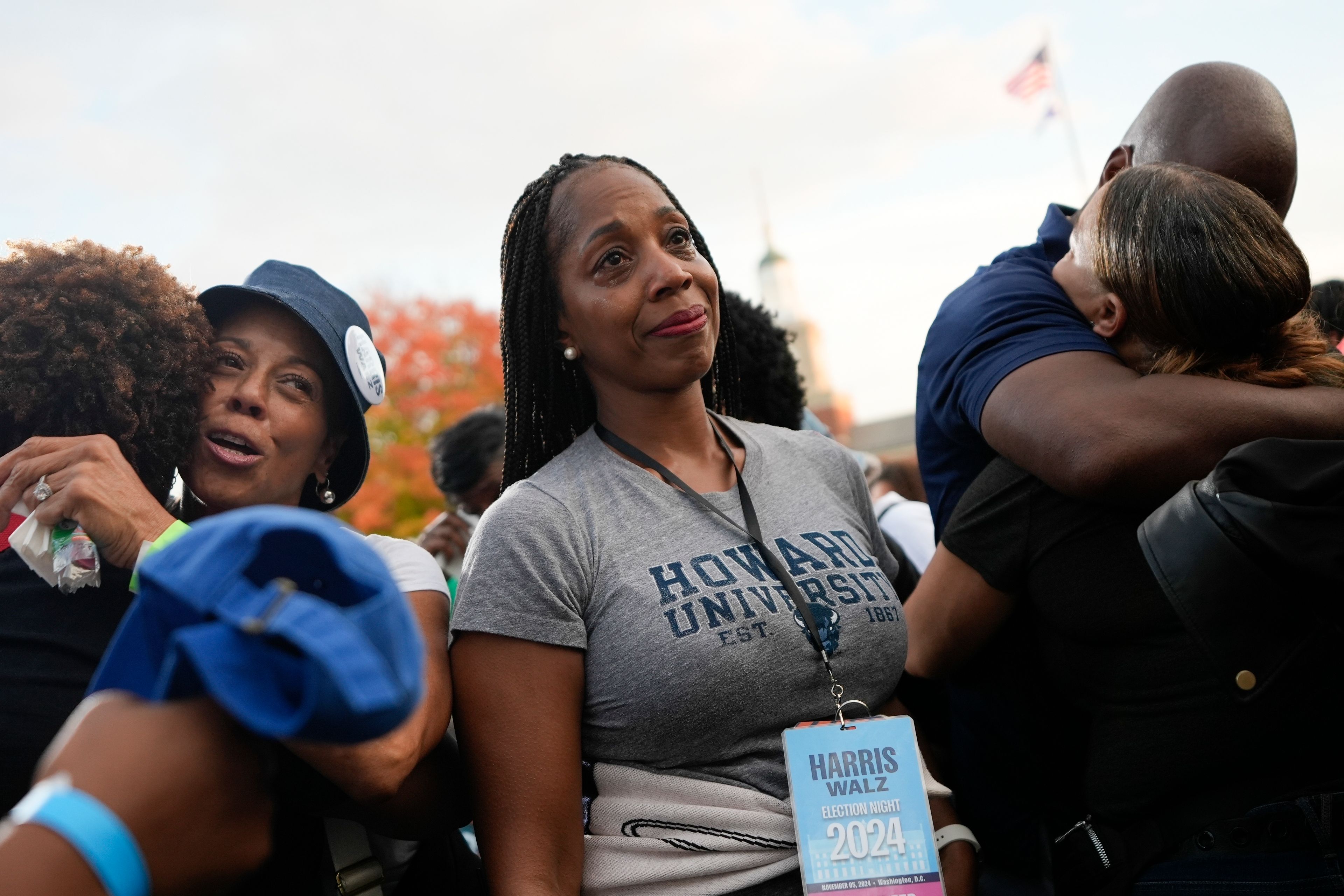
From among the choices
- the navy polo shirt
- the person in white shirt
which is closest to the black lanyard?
the navy polo shirt

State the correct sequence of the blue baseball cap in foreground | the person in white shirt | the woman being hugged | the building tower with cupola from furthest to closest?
the building tower with cupola, the person in white shirt, the woman being hugged, the blue baseball cap in foreground

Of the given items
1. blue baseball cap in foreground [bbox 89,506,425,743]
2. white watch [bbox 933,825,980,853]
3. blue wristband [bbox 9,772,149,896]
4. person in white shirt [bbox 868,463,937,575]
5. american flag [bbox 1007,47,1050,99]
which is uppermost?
american flag [bbox 1007,47,1050,99]

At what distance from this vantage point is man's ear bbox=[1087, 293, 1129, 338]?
2.21m

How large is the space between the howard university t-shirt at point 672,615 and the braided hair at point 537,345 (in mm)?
410

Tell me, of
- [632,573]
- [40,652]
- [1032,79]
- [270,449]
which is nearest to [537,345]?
[270,449]

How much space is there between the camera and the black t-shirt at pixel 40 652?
76.1 inches

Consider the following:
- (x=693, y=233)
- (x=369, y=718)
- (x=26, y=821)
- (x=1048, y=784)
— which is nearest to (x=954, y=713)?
(x=1048, y=784)

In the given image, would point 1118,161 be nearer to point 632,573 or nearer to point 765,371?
point 765,371

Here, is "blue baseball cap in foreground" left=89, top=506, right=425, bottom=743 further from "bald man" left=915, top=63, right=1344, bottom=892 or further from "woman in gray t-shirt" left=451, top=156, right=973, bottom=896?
"bald man" left=915, top=63, right=1344, bottom=892

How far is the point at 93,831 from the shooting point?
1.07 meters

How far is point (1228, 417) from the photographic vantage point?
77.2 inches

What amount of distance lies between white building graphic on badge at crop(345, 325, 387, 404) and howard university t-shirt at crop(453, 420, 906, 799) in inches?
25.7

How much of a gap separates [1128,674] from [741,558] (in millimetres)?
832

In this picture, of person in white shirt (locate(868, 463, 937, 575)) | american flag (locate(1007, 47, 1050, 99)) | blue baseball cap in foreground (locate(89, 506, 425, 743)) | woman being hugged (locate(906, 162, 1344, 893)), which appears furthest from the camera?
american flag (locate(1007, 47, 1050, 99))
